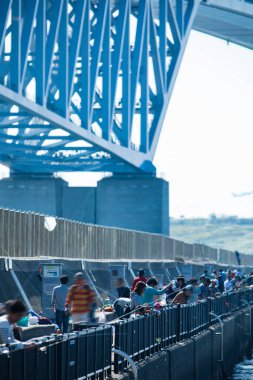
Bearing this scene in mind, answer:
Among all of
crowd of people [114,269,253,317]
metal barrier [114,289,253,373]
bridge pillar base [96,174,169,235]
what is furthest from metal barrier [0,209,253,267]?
bridge pillar base [96,174,169,235]

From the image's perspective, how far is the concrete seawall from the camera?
81.3 ft

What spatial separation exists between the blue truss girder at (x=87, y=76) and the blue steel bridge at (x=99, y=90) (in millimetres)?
62

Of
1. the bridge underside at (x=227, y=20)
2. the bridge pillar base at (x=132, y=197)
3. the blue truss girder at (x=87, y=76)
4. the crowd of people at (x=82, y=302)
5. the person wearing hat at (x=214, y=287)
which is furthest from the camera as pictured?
the bridge underside at (x=227, y=20)

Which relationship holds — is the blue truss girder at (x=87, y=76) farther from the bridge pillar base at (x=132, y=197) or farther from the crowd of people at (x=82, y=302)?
the crowd of people at (x=82, y=302)

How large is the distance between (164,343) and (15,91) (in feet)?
91.6

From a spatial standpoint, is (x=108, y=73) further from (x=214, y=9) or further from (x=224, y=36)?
(x=224, y=36)

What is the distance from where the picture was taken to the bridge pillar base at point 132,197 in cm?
8450

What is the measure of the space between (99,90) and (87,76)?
907cm

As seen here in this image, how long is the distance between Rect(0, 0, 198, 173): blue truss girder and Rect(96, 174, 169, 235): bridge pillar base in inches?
39.8

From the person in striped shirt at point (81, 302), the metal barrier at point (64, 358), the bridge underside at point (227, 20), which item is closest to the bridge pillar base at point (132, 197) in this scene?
the bridge underside at point (227, 20)

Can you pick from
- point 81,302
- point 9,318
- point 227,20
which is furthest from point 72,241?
point 227,20

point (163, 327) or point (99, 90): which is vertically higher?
point (99, 90)

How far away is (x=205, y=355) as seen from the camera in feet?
112

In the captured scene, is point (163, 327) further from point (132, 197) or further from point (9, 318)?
point (132, 197)
